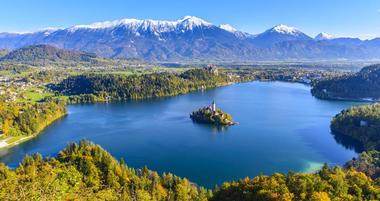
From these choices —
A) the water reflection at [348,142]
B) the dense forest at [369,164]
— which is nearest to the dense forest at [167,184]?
the dense forest at [369,164]

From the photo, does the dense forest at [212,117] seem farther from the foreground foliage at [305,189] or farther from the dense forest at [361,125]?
the foreground foliage at [305,189]

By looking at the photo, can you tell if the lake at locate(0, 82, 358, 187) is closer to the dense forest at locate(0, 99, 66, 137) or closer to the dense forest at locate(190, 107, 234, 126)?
the dense forest at locate(0, 99, 66, 137)

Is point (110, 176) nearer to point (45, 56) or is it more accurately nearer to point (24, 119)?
point (24, 119)

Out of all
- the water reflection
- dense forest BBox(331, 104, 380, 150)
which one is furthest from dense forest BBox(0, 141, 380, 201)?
dense forest BBox(331, 104, 380, 150)

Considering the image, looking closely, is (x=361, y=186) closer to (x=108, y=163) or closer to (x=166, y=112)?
(x=108, y=163)

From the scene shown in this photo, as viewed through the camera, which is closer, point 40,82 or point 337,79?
point 337,79

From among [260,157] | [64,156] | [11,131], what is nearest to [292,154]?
[260,157]
